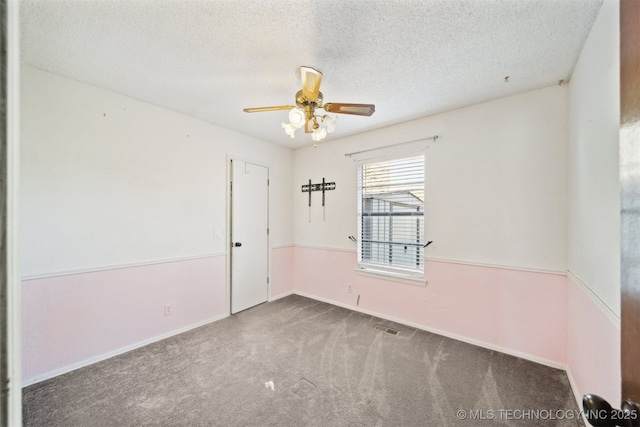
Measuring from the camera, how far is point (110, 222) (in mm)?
2488

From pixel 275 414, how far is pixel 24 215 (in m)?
2.43

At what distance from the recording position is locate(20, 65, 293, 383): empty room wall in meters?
2.11

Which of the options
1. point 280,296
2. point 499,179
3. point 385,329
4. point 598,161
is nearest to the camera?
point 598,161

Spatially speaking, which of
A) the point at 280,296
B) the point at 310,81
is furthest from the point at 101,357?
the point at 310,81

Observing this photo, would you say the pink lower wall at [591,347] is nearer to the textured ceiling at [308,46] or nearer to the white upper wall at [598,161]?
the white upper wall at [598,161]

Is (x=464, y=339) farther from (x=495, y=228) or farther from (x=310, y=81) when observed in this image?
(x=310, y=81)

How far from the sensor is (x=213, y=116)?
3.06 meters

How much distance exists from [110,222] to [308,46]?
7.77ft

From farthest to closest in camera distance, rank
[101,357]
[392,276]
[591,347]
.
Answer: [392,276] → [101,357] → [591,347]

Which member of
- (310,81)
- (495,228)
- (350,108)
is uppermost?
(310,81)

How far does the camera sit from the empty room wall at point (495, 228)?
2322 mm

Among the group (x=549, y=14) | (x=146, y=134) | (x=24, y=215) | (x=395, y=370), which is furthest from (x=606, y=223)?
(x=24, y=215)

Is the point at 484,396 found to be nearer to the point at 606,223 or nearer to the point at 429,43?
the point at 606,223

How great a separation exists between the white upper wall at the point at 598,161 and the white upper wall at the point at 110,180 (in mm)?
3433
